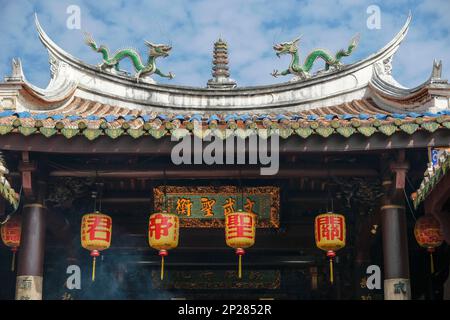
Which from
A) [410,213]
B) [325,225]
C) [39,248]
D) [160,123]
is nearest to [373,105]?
[410,213]

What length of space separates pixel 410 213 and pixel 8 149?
19.0 feet

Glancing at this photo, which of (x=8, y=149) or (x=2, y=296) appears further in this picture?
(x=2, y=296)

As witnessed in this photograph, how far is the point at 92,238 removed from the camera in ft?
32.3

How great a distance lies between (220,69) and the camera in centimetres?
1783

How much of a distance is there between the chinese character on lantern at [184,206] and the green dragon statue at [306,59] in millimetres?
6225

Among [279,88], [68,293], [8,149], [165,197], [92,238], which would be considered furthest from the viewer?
[279,88]

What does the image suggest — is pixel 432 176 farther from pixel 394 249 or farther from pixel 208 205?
pixel 208 205

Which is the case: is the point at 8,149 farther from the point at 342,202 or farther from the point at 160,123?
the point at 342,202

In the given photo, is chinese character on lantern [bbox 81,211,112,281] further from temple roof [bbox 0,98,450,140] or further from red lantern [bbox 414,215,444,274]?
red lantern [bbox 414,215,444,274]

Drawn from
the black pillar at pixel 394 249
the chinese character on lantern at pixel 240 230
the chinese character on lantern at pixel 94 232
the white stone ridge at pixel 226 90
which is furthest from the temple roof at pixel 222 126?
the white stone ridge at pixel 226 90

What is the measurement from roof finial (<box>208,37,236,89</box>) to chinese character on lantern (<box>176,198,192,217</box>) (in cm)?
639

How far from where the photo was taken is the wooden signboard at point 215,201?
10.6m

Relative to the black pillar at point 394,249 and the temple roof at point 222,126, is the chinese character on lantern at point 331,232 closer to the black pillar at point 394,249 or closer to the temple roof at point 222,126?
the black pillar at point 394,249

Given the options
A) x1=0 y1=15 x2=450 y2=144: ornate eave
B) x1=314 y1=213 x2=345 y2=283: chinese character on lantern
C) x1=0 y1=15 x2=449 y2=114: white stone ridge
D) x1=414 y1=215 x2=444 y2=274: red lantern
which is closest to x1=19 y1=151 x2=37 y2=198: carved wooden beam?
x1=0 y1=15 x2=450 y2=144: ornate eave
